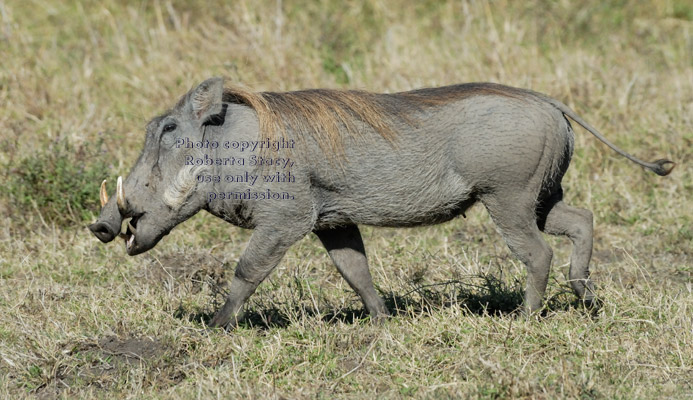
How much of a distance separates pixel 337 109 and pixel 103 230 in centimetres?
109

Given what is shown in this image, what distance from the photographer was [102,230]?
386cm

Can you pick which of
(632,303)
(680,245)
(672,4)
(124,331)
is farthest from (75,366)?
(672,4)

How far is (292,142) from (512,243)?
102 centimetres

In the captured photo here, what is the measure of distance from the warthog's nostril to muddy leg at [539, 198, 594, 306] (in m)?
1.88

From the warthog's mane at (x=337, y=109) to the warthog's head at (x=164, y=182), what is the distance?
172mm

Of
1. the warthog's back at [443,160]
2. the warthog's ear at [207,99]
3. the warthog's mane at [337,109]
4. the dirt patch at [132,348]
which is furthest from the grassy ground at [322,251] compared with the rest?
the warthog's ear at [207,99]

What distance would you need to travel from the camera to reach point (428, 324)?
3.94m

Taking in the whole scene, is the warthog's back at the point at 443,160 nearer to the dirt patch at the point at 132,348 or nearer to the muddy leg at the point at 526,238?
the muddy leg at the point at 526,238

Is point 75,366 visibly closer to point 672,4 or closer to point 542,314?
point 542,314

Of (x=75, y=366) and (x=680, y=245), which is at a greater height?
(x=75, y=366)

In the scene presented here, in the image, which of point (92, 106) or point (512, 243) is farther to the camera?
point (92, 106)

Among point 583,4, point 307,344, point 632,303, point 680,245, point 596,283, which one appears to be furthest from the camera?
point 583,4

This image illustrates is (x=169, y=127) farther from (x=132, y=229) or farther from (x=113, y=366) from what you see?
(x=113, y=366)

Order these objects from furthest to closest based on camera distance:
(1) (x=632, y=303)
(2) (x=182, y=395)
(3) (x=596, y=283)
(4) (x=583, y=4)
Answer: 1. (4) (x=583, y=4)
2. (3) (x=596, y=283)
3. (1) (x=632, y=303)
4. (2) (x=182, y=395)
